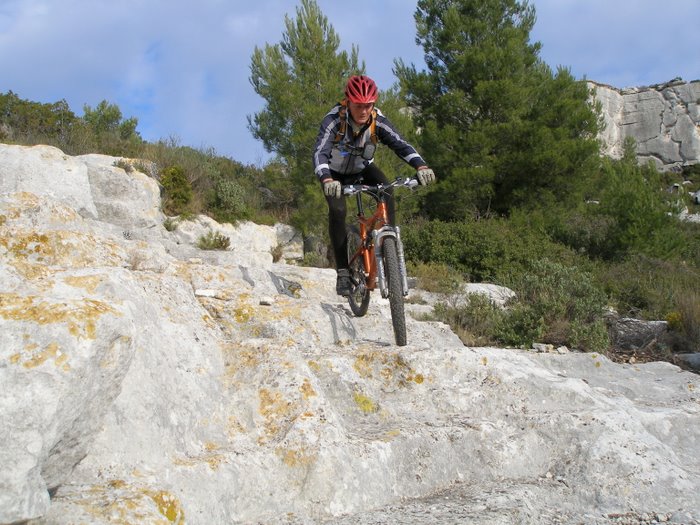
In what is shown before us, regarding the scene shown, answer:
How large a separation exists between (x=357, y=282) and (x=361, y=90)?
5.25 ft

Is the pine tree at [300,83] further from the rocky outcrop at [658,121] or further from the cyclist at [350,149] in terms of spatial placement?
the rocky outcrop at [658,121]

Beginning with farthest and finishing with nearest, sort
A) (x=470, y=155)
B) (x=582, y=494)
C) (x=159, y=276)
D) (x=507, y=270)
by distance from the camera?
(x=470, y=155)
(x=507, y=270)
(x=159, y=276)
(x=582, y=494)

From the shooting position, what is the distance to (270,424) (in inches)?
109

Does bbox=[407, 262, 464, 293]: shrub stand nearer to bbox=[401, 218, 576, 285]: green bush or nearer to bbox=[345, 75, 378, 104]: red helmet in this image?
bbox=[401, 218, 576, 285]: green bush

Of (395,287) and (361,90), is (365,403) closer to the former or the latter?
(395,287)

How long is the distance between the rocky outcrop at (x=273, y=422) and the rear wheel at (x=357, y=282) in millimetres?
802

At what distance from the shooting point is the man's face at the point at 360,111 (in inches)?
183

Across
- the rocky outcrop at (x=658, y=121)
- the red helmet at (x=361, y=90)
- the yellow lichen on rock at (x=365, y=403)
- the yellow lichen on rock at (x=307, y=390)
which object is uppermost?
the rocky outcrop at (x=658, y=121)

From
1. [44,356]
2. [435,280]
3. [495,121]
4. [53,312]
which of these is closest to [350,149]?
[53,312]

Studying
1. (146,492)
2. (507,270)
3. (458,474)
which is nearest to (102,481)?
(146,492)

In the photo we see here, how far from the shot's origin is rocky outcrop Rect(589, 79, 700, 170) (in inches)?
1537

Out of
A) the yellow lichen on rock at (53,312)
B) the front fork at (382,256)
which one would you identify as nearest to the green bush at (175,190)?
the front fork at (382,256)

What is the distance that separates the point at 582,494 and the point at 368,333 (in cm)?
243

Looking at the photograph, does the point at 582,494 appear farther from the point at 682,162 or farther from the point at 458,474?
the point at 682,162
